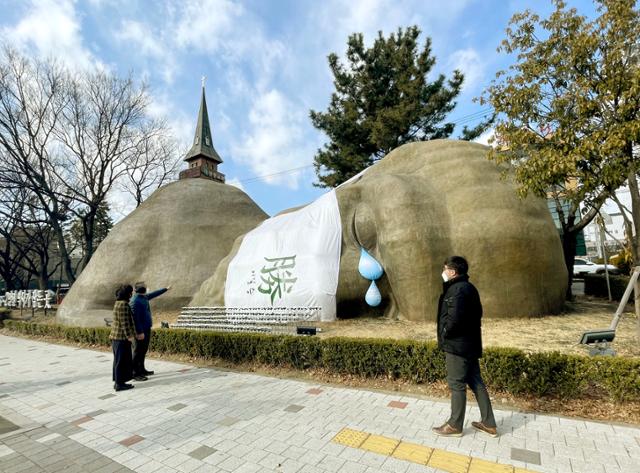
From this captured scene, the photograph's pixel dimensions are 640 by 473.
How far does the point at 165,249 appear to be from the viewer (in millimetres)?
18688

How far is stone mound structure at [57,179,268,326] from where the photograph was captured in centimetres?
1723

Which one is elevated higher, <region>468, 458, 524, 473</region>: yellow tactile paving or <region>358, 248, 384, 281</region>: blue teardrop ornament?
<region>358, 248, 384, 281</region>: blue teardrop ornament

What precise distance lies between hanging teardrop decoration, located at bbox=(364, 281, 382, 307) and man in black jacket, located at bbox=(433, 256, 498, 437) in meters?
6.75

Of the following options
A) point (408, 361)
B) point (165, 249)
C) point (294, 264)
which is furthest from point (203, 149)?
point (408, 361)

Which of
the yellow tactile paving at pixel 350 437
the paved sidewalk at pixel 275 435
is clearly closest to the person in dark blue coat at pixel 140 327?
the paved sidewalk at pixel 275 435

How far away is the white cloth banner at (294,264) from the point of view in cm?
1086

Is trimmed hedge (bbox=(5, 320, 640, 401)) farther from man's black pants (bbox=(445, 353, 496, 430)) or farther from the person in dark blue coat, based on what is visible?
the person in dark blue coat

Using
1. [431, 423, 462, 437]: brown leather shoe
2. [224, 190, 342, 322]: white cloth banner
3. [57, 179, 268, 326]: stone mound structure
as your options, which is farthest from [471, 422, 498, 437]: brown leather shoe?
[57, 179, 268, 326]: stone mound structure

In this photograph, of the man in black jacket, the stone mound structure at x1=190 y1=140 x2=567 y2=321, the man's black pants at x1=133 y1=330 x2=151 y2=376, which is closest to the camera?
the man in black jacket

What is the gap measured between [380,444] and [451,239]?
7046mm

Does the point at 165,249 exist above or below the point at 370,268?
above

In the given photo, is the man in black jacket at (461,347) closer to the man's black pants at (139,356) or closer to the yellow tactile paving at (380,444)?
the yellow tactile paving at (380,444)

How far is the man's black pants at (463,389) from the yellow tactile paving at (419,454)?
429 millimetres

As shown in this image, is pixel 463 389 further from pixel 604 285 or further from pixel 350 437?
pixel 604 285
